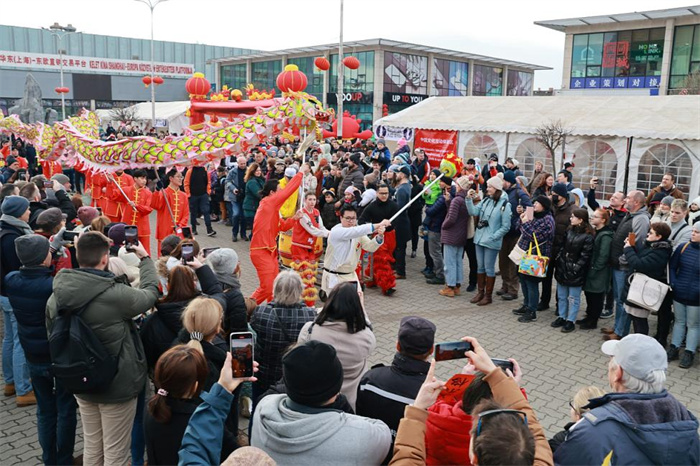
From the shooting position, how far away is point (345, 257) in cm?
711

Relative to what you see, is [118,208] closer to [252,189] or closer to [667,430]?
[252,189]

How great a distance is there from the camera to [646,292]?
21.0 feet

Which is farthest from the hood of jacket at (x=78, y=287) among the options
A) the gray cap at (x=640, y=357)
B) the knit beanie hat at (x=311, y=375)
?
the gray cap at (x=640, y=357)

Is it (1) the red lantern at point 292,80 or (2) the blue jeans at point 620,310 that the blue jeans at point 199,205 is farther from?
(2) the blue jeans at point 620,310

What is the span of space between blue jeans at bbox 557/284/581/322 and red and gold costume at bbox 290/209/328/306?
3.30 meters

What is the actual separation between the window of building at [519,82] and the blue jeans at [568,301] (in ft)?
164

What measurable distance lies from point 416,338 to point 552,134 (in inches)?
549

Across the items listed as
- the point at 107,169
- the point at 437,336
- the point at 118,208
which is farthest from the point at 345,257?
the point at 107,169

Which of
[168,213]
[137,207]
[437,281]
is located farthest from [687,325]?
[137,207]

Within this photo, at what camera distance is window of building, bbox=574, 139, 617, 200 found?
50.0 feet

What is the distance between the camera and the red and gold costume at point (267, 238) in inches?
277

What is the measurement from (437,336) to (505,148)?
11379 millimetres

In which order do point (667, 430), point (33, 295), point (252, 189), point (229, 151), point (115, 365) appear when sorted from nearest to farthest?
point (667, 430) → point (115, 365) → point (33, 295) → point (229, 151) → point (252, 189)

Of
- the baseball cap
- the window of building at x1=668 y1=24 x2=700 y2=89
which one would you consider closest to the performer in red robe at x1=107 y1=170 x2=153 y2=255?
the baseball cap
